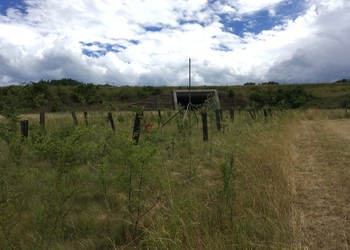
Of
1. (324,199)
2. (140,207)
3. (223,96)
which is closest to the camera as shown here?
(140,207)

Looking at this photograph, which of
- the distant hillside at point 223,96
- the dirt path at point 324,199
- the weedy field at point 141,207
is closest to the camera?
the weedy field at point 141,207

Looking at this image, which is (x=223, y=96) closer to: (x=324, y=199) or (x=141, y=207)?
(x=324, y=199)

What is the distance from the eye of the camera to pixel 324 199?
214 inches

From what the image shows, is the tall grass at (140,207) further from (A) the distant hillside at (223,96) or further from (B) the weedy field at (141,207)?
(A) the distant hillside at (223,96)

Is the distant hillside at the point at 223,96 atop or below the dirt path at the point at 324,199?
atop

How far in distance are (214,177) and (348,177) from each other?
2415 mm

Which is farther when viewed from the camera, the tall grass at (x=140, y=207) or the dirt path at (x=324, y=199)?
the dirt path at (x=324, y=199)

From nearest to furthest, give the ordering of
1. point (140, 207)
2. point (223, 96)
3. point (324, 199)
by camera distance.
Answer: point (140, 207) → point (324, 199) → point (223, 96)

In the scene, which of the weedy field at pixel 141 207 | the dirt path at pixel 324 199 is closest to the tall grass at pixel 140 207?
the weedy field at pixel 141 207

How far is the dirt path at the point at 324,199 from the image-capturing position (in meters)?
3.98

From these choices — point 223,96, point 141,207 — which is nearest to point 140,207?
point 141,207

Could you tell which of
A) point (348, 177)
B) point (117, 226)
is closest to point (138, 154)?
point (117, 226)

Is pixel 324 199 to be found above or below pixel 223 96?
below

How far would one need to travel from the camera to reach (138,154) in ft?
14.0
